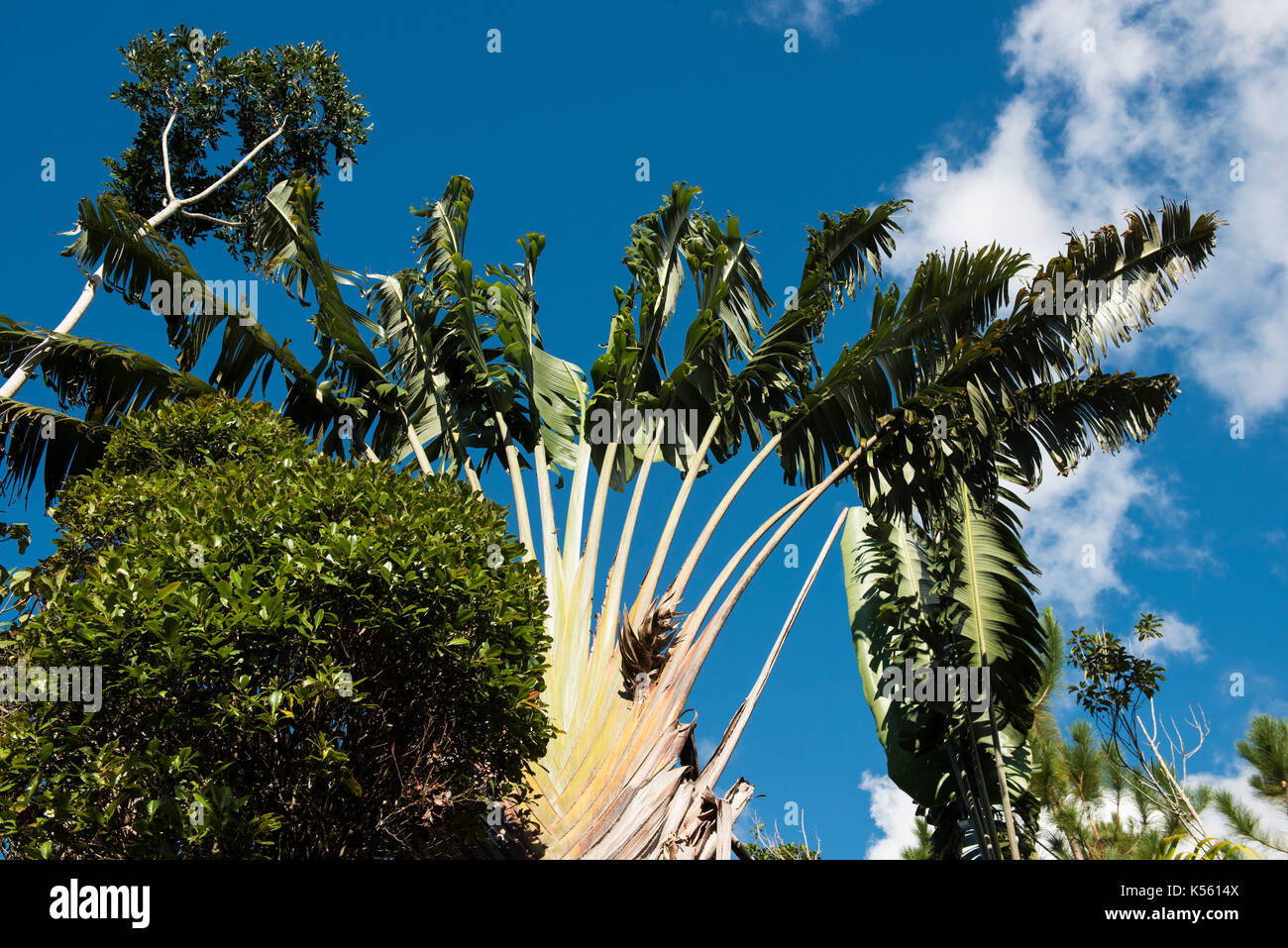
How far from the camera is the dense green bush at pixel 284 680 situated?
190 inches

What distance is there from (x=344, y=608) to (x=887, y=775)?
31.5 ft

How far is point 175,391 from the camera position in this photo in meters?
9.41

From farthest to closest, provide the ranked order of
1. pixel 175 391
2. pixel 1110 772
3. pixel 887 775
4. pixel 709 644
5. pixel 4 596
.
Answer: pixel 1110 772, pixel 887 775, pixel 175 391, pixel 709 644, pixel 4 596

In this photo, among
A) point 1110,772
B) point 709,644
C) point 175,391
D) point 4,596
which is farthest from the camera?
point 1110,772

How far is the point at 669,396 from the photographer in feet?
→ 34.4

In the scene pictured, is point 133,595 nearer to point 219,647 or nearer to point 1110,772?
point 219,647

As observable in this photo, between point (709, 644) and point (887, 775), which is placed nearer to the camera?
point (709, 644)

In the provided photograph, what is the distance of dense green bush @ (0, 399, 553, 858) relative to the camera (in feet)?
15.8

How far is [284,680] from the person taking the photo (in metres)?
5.08

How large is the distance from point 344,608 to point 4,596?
2858 mm
